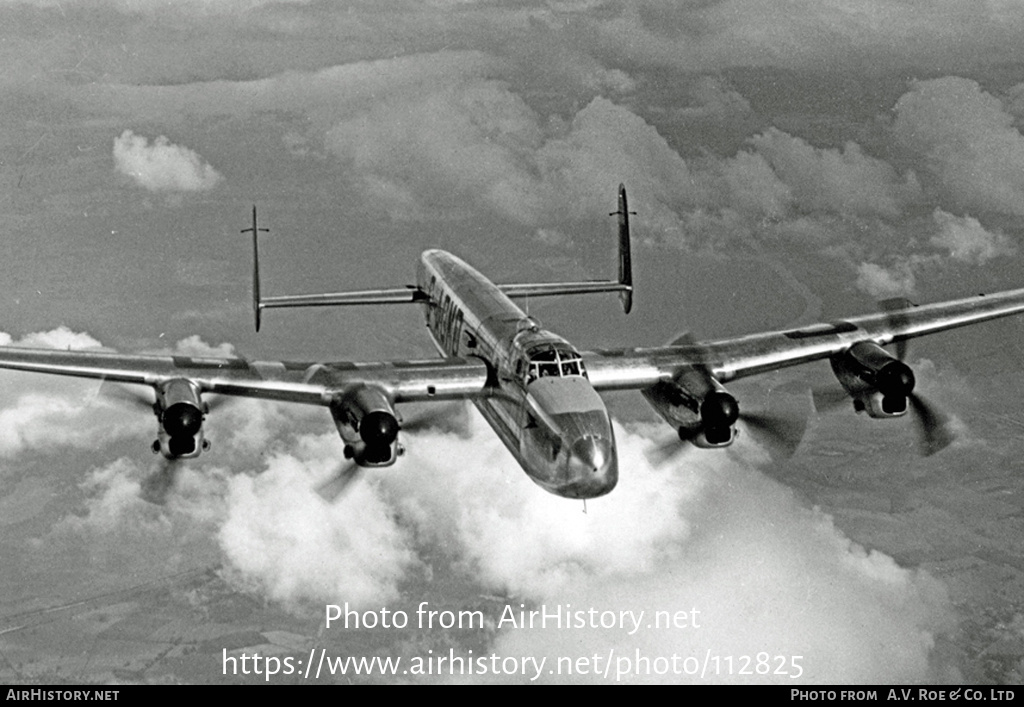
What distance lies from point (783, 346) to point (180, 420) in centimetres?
1898

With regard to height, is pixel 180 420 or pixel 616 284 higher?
pixel 616 284

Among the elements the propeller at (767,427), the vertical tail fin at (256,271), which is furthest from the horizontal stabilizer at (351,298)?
the propeller at (767,427)

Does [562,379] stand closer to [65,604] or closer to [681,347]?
[681,347]

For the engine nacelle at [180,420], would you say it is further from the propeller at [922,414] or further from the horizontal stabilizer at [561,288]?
the propeller at [922,414]

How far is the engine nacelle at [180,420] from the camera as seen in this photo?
92.8 feet

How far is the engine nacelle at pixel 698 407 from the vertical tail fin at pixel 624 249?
779 cm

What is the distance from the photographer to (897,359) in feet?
109

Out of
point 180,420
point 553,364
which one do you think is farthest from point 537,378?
point 180,420

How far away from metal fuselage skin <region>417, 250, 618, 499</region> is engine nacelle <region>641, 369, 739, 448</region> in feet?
13.8

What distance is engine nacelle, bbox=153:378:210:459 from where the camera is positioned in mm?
28297

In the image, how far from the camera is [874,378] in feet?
108

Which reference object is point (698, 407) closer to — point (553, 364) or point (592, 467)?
point (553, 364)
